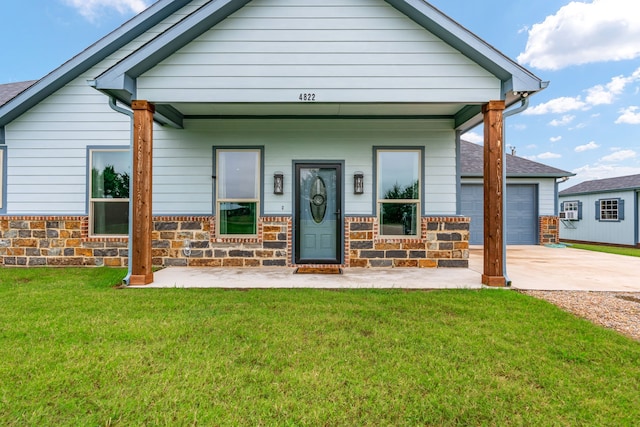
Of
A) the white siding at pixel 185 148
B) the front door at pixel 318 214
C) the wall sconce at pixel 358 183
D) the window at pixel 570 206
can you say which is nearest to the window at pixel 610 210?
the window at pixel 570 206

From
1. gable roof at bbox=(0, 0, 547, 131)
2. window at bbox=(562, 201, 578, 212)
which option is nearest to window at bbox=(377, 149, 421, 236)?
gable roof at bbox=(0, 0, 547, 131)

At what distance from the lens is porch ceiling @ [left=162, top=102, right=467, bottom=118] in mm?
5438

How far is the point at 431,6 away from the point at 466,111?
1.84 meters

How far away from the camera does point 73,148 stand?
614cm

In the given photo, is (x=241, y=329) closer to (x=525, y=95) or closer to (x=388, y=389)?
(x=388, y=389)

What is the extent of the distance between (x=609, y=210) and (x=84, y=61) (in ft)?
63.4

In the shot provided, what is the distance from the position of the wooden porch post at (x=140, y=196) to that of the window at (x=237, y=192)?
5.69 ft

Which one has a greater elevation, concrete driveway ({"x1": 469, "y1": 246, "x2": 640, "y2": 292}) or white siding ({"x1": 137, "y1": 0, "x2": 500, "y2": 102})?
white siding ({"x1": 137, "y1": 0, "x2": 500, "y2": 102})

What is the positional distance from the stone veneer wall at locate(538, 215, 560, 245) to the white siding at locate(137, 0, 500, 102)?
27.9 ft

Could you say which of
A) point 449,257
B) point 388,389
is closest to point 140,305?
point 388,389

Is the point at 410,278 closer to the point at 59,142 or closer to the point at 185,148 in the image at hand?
the point at 185,148

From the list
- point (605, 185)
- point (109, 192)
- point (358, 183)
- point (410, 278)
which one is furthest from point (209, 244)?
point (605, 185)

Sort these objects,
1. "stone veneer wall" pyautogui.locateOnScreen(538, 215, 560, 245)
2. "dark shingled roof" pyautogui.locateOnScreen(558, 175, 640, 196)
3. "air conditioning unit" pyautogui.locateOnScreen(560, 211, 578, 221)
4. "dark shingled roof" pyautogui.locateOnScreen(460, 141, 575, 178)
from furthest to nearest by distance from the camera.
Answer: "air conditioning unit" pyautogui.locateOnScreen(560, 211, 578, 221) → "dark shingled roof" pyautogui.locateOnScreen(558, 175, 640, 196) → "stone veneer wall" pyautogui.locateOnScreen(538, 215, 560, 245) → "dark shingled roof" pyautogui.locateOnScreen(460, 141, 575, 178)

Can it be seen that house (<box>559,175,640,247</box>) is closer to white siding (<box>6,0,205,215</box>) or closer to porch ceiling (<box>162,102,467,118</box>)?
porch ceiling (<box>162,102,467,118</box>)
